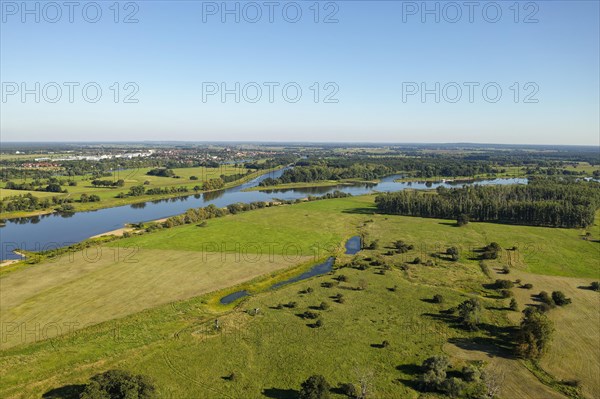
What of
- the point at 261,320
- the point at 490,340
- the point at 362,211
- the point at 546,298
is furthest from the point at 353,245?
the point at 490,340

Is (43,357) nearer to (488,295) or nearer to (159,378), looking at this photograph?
(159,378)

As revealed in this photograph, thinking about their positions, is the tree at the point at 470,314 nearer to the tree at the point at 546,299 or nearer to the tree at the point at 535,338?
the tree at the point at 535,338

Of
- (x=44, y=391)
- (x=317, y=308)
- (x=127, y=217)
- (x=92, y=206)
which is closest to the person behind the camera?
(x=44, y=391)

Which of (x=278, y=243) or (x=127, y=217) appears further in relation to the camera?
(x=127, y=217)

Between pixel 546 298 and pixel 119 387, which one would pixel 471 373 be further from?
pixel 119 387

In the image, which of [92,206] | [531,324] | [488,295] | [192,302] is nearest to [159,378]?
[192,302]

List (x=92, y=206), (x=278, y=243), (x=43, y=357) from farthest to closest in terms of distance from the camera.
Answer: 1. (x=92, y=206)
2. (x=278, y=243)
3. (x=43, y=357)
